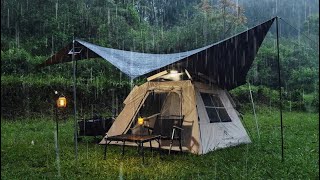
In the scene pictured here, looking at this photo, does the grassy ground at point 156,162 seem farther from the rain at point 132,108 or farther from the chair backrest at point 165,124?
the chair backrest at point 165,124

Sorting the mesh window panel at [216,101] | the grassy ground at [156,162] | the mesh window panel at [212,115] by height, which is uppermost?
the mesh window panel at [216,101]

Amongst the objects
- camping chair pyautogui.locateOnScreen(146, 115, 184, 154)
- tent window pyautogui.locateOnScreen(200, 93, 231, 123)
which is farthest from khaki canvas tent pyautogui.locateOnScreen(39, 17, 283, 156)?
camping chair pyautogui.locateOnScreen(146, 115, 184, 154)

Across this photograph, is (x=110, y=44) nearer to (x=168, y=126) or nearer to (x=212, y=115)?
(x=168, y=126)

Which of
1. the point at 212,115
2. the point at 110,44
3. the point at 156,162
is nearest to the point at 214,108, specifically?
the point at 212,115

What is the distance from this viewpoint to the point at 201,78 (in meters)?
6.54

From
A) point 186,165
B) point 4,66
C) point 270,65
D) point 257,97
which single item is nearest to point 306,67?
point 270,65

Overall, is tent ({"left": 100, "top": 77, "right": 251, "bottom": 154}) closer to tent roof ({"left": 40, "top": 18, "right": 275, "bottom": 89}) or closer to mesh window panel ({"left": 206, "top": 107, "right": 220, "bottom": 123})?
mesh window panel ({"left": 206, "top": 107, "right": 220, "bottom": 123})

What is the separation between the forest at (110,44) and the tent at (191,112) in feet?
8.14

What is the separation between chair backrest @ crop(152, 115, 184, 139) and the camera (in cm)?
635

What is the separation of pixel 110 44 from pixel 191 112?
436 inches

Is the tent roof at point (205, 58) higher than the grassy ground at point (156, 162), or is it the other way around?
the tent roof at point (205, 58)

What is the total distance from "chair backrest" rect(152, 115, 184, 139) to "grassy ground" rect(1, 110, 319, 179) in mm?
610

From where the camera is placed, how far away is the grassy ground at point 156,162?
4.41 metres

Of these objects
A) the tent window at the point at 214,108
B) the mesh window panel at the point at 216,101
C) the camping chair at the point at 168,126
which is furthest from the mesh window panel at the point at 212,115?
the camping chair at the point at 168,126
